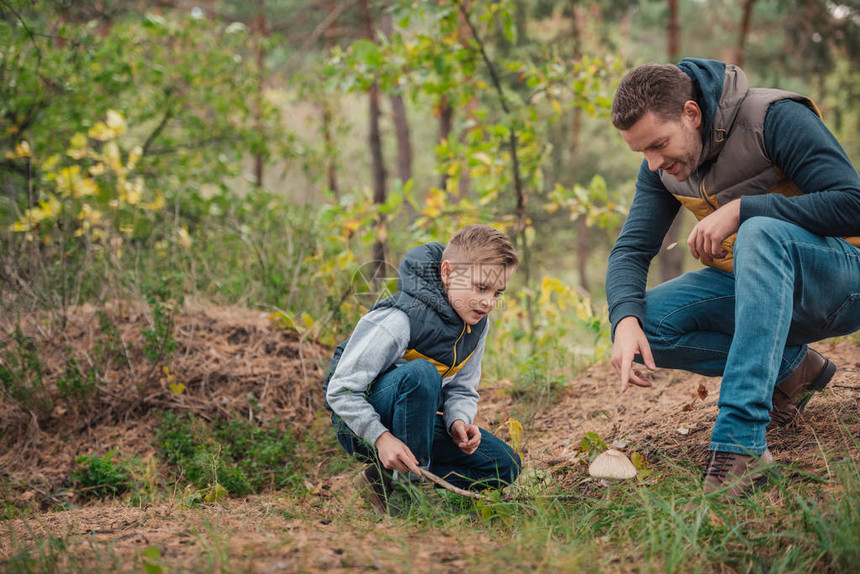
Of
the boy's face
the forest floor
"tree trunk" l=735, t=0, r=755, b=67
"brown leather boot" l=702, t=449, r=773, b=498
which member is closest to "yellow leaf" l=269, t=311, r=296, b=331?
the forest floor

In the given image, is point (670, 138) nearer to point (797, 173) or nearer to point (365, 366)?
point (797, 173)

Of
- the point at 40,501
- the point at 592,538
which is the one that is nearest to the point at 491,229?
the point at 592,538

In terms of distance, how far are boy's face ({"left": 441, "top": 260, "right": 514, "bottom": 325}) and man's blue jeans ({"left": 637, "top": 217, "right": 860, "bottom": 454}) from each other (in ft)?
2.12

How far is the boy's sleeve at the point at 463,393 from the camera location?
8.21ft

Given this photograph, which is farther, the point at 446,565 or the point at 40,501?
the point at 40,501

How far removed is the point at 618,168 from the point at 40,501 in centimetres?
1399

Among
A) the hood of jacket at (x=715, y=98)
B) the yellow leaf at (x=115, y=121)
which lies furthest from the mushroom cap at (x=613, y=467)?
the yellow leaf at (x=115, y=121)

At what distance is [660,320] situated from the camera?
2449 millimetres

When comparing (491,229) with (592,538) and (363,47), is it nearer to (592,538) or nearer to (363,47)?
(592,538)

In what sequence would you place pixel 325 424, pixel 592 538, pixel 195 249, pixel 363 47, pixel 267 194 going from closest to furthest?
pixel 592 538 → pixel 325 424 → pixel 363 47 → pixel 195 249 → pixel 267 194

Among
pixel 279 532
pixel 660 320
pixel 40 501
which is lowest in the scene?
pixel 40 501

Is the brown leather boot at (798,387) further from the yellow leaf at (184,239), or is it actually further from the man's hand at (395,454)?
→ the yellow leaf at (184,239)

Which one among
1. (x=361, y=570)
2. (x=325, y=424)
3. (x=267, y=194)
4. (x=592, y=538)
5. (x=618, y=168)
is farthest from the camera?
(x=618, y=168)

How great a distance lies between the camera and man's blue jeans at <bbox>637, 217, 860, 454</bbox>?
1.86 m
